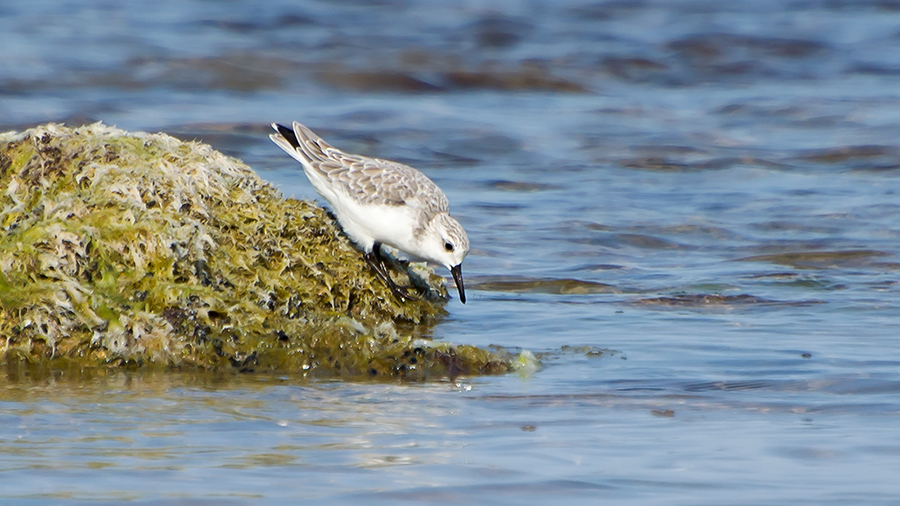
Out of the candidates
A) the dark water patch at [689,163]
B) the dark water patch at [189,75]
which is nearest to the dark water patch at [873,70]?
the dark water patch at [689,163]

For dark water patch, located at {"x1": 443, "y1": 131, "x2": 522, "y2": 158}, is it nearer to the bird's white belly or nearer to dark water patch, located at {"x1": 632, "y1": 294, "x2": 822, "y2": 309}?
dark water patch, located at {"x1": 632, "y1": 294, "x2": 822, "y2": 309}

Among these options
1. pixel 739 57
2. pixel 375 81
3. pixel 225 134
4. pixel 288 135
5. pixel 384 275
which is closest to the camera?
pixel 384 275

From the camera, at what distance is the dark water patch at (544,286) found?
23.5ft

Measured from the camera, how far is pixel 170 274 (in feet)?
16.9

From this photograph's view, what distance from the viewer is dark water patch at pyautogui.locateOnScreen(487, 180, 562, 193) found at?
10273 mm

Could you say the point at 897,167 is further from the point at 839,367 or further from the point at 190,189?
the point at 190,189

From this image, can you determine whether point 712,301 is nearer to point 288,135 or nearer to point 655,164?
point 288,135

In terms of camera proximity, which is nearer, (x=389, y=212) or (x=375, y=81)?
(x=389, y=212)

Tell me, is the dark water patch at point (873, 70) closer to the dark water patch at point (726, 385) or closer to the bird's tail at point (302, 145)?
the bird's tail at point (302, 145)

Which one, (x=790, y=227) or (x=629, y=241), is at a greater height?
(x=790, y=227)

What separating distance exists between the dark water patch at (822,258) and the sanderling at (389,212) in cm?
263

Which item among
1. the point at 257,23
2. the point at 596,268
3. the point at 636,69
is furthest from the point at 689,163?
the point at 257,23

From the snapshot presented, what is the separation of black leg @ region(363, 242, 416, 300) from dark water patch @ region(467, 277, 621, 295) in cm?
111

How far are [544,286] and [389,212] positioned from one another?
149cm
